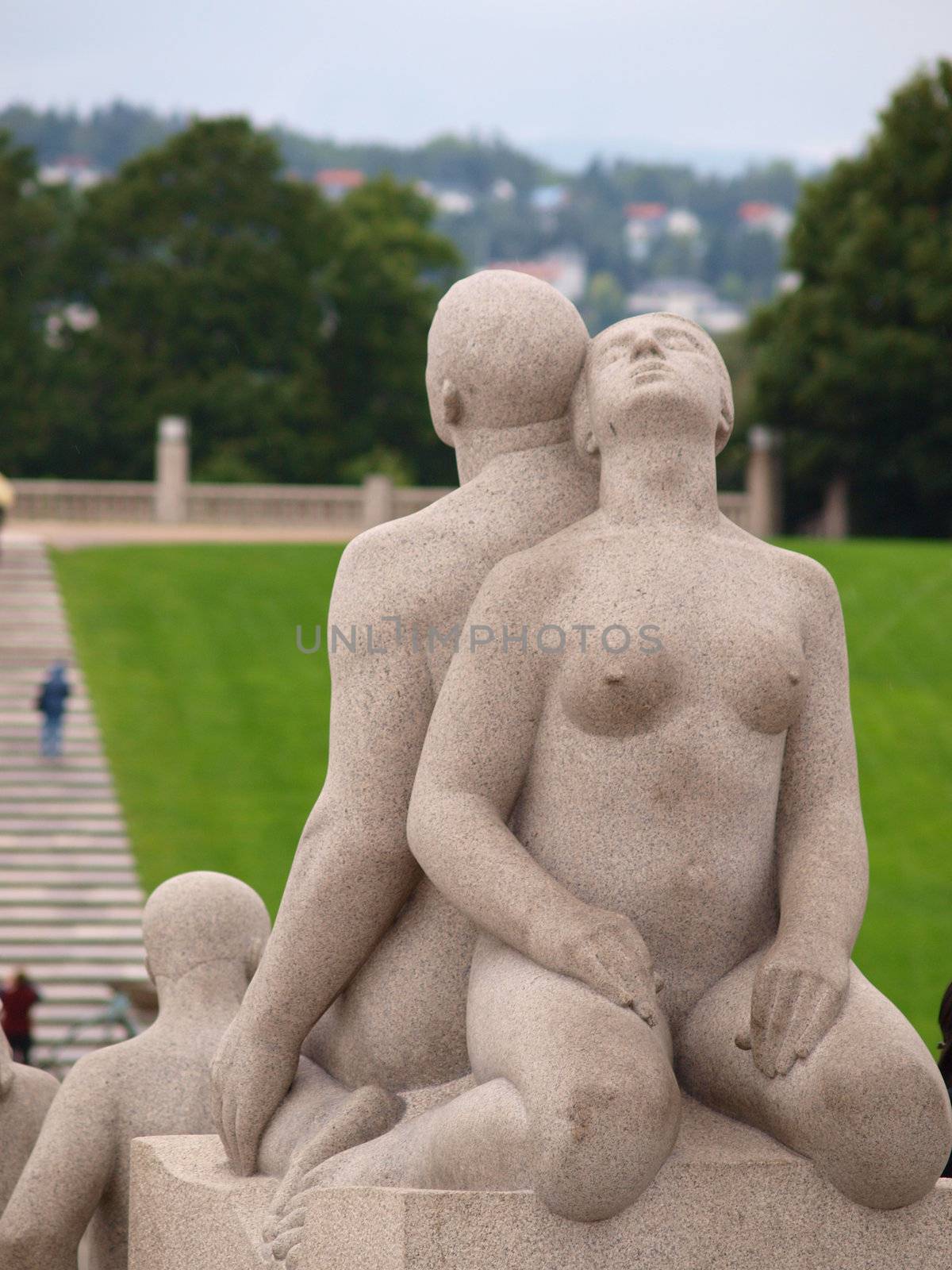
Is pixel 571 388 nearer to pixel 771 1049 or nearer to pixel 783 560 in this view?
pixel 783 560

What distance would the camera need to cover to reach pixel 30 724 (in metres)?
25.7

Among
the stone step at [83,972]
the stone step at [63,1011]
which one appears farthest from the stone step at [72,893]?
→ the stone step at [63,1011]

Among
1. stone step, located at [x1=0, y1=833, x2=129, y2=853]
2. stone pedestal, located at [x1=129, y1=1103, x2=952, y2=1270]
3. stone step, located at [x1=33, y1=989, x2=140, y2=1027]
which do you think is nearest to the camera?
stone pedestal, located at [x1=129, y1=1103, x2=952, y2=1270]

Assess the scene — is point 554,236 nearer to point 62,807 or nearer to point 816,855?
point 62,807

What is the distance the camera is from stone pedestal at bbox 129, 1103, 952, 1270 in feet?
13.4

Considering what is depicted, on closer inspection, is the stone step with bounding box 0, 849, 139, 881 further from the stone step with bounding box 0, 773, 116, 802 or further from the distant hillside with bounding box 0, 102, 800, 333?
the distant hillside with bounding box 0, 102, 800, 333

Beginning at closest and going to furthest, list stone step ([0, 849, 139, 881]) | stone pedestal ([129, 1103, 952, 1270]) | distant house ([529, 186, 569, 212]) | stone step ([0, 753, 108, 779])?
stone pedestal ([129, 1103, 952, 1270])
stone step ([0, 849, 139, 881])
stone step ([0, 753, 108, 779])
distant house ([529, 186, 569, 212])

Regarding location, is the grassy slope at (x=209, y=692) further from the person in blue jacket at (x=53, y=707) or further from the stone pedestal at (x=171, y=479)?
the stone pedestal at (x=171, y=479)

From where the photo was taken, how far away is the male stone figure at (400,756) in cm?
479

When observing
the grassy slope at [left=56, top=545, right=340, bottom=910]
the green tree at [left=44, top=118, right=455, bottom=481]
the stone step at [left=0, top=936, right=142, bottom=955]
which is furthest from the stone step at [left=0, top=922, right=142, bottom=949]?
the green tree at [left=44, top=118, right=455, bottom=481]

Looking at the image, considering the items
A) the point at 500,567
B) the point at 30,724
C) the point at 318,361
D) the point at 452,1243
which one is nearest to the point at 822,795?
the point at 500,567

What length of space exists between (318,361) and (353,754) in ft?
158

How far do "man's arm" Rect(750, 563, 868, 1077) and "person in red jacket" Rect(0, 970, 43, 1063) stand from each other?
8831 mm

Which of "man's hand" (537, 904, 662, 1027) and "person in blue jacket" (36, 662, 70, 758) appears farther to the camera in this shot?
"person in blue jacket" (36, 662, 70, 758)
